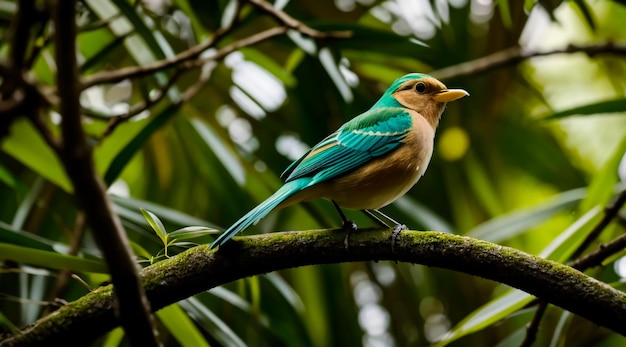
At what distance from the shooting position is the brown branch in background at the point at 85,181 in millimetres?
901

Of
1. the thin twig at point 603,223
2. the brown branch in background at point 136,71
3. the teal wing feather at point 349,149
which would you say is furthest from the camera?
the thin twig at point 603,223

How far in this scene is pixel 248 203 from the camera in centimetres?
300

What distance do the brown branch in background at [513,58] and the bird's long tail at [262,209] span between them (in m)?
1.29

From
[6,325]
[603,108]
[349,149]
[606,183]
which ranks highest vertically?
[603,108]

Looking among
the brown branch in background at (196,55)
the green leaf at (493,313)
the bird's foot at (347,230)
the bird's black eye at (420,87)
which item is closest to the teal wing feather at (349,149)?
the bird's black eye at (420,87)

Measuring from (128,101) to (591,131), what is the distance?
278 cm

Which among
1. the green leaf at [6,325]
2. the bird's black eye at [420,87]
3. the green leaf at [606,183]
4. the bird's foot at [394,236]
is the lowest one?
the green leaf at [6,325]

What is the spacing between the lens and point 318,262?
5.32 feet

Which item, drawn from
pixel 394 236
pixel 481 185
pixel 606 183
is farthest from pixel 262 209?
pixel 481 185

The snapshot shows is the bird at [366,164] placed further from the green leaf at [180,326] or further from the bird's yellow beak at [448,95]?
the green leaf at [180,326]

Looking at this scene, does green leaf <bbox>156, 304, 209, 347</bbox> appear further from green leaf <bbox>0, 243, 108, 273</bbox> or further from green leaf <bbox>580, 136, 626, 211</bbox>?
green leaf <bbox>580, 136, 626, 211</bbox>

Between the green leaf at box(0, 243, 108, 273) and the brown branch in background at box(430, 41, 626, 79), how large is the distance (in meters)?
1.86

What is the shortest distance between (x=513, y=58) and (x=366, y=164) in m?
1.23

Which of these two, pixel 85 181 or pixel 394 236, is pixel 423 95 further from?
pixel 85 181
